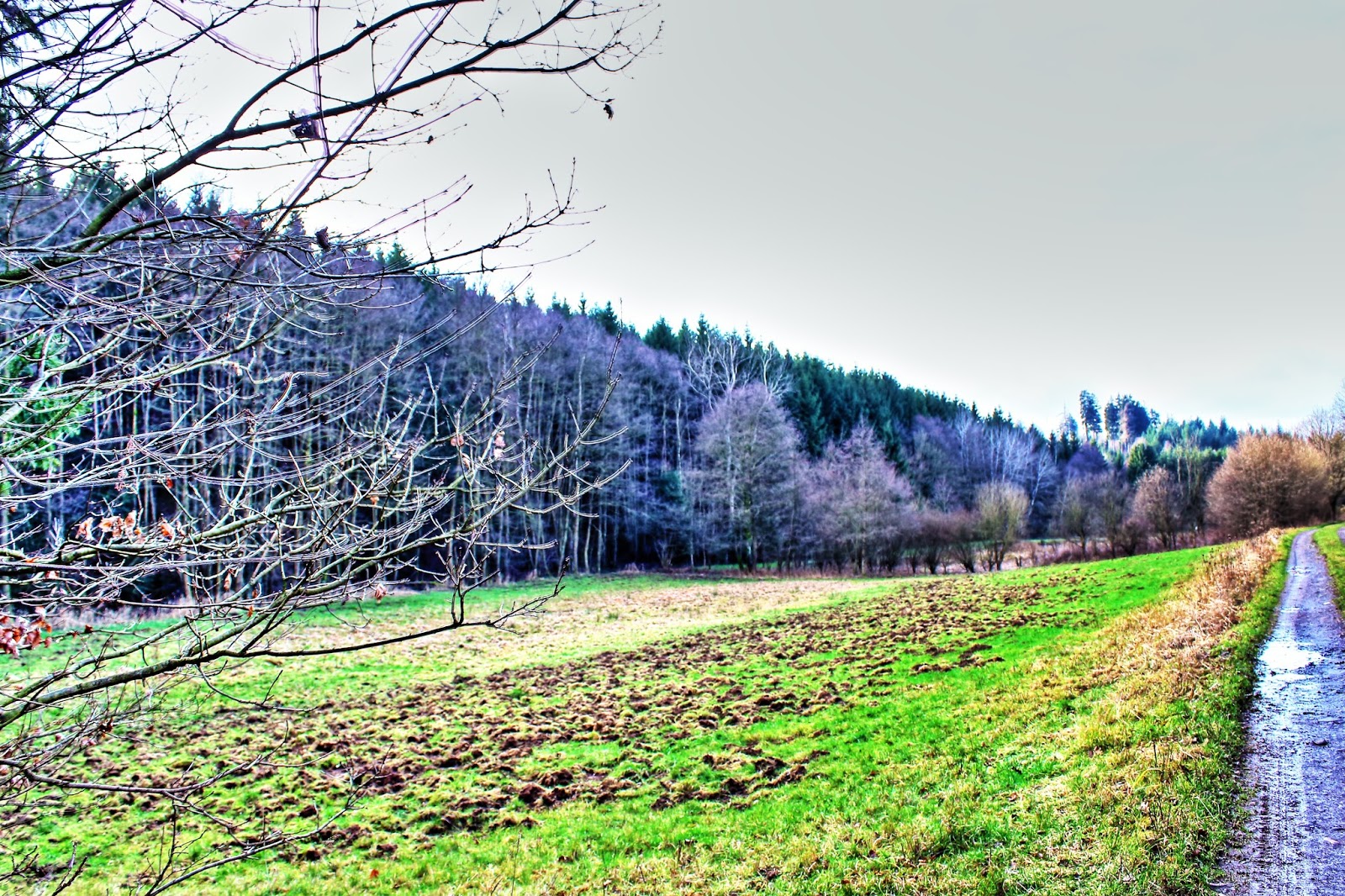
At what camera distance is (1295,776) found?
530cm

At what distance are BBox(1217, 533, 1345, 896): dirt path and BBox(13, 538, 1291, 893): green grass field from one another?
0.20 m

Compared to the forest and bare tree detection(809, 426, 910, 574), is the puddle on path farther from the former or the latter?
bare tree detection(809, 426, 910, 574)

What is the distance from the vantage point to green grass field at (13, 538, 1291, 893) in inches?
194

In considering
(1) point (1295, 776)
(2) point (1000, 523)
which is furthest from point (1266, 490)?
(1) point (1295, 776)

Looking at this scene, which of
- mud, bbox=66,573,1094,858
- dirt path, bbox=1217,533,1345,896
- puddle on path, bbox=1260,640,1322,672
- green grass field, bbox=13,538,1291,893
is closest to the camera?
dirt path, bbox=1217,533,1345,896

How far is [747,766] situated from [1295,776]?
15.6 ft

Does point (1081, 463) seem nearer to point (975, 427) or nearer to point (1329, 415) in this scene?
point (975, 427)

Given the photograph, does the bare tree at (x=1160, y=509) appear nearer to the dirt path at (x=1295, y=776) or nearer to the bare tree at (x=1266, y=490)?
the bare tree at (x=1266, y=490)

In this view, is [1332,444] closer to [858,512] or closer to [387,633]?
[858,512]

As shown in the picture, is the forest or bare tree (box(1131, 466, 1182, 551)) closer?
the forest

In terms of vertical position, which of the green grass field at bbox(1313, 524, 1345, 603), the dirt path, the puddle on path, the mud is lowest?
the mud

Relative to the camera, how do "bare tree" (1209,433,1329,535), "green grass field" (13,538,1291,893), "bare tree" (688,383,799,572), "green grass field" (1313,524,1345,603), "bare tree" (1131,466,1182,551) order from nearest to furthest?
"green grass field" (13,538,1291,893)
"green grass field" (1313,524,1345,603)
"bare tree" (1131,466,1182,551)
"bare tree" (688,383,799,572)
"bare tree" (1209,433,1329,535)

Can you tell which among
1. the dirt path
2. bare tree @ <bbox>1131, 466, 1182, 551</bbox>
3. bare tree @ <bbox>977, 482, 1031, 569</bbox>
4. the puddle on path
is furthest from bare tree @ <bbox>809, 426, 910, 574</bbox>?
the puddle on path

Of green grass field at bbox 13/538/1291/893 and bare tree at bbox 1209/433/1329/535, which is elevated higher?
bare tree at bbox 1209/433/1329/535
